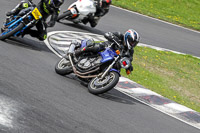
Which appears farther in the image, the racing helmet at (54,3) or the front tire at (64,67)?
the racing helmet at (54,3)

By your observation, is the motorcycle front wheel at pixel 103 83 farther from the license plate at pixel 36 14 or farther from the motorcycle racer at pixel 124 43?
the license plate at pixel 36 14

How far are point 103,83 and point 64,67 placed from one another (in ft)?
4.09

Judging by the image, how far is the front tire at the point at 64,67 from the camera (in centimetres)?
880

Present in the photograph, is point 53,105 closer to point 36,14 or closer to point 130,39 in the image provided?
point 130,39

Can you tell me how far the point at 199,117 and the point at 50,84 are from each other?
11.7ft

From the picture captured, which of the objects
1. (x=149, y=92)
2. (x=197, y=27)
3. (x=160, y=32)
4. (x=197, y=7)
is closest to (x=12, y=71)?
(x=149, y=92)

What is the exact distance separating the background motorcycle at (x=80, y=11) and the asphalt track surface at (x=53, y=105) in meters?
3.86

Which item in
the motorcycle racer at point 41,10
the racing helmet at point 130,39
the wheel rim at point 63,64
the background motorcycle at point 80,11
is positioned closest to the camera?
the racing helmet at point 130,39

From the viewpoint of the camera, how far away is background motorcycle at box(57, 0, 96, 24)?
14.4 metres

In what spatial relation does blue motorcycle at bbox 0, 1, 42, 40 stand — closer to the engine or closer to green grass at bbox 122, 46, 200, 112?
the engine

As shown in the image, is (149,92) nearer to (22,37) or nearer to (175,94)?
(175,94)

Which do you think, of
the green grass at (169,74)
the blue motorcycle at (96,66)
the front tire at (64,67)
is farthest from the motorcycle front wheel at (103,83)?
the green grass at (169,74)

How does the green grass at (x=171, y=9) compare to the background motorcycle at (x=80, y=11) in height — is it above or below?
below

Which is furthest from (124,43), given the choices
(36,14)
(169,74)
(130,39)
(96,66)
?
(169,74)
